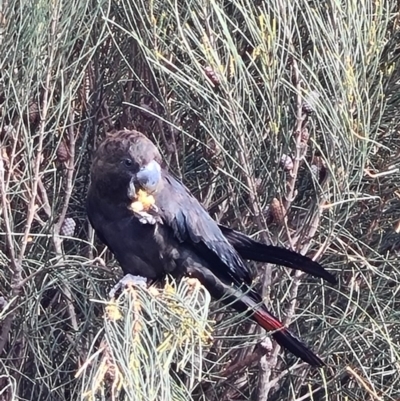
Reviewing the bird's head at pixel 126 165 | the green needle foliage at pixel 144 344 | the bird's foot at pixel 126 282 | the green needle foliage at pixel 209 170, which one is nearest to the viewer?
the green needle foliage at pixel 144 344

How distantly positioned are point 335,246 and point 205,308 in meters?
0.73

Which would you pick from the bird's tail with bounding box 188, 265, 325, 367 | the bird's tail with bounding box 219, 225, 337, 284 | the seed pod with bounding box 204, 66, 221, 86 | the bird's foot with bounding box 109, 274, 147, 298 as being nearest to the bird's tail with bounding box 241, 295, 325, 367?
the bird's tail with bounding box 188, 265, 325, 367

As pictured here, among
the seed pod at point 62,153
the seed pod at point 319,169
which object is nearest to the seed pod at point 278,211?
the seed pod at point 319,169

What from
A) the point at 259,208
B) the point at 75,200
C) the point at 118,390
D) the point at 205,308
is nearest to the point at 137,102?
the point at 75,200

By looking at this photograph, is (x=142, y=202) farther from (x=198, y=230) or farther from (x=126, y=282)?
(x=126, y=282)

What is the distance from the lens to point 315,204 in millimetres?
1705

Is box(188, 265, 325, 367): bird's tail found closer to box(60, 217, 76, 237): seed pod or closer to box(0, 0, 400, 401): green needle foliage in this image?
box(0, 0, 400, 401): green needle foliage

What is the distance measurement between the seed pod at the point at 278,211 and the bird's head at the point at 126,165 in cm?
31

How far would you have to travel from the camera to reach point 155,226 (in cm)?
192

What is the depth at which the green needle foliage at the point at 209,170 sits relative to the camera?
1547 mm

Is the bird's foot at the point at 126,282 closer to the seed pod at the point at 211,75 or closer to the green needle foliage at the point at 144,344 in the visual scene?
the green needle foliage at the point at 144,344

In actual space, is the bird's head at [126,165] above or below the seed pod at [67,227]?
above

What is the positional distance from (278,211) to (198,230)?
29 centimetres

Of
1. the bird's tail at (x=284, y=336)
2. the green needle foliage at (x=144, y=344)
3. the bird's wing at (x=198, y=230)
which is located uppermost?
the green needle foliage at (x=144, y=344)
